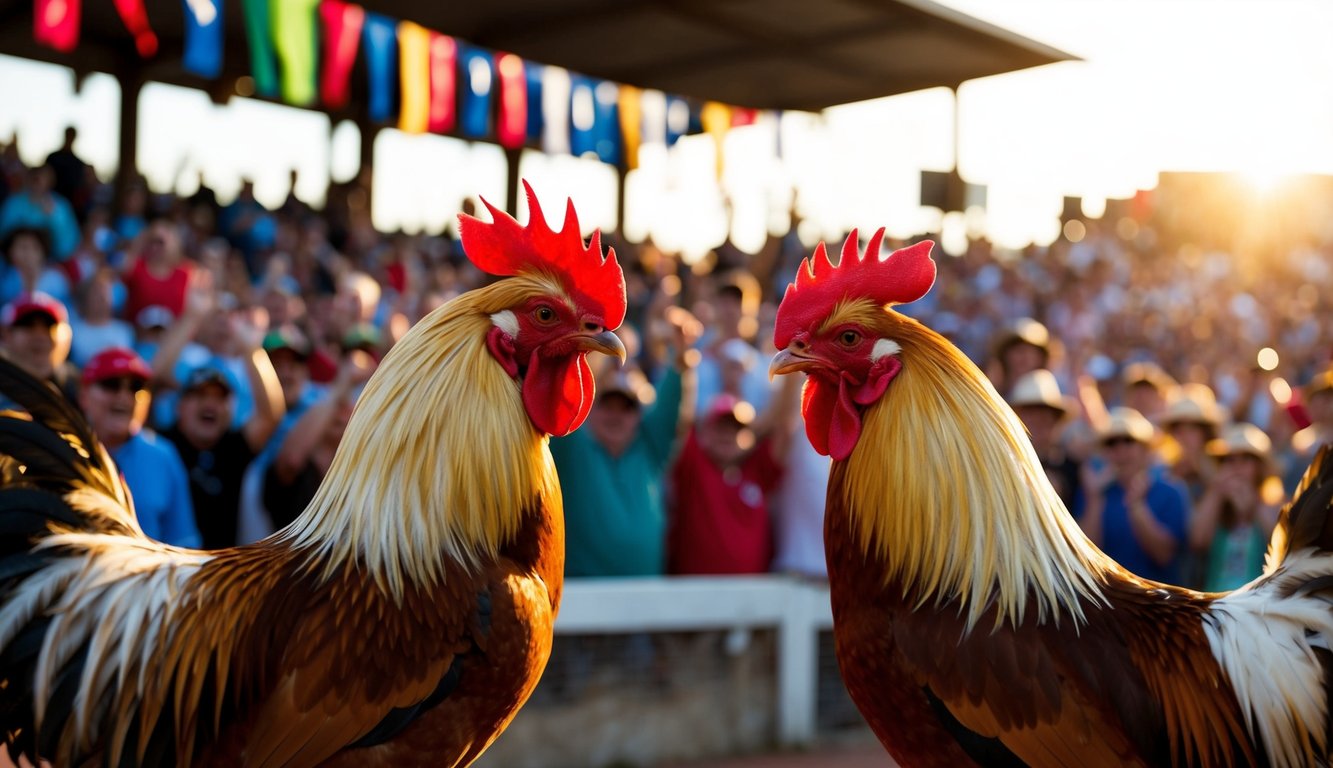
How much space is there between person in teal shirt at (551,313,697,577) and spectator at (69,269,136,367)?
3.09 meters

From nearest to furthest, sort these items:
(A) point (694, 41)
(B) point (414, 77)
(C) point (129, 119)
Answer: (B) point (414, 77)
(C) point (129, 119)
(A) point (694, 41)

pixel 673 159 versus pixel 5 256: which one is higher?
pixel 673 159

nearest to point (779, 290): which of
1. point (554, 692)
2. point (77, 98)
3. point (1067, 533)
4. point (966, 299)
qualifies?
point (966, 299)

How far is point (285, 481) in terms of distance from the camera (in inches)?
221

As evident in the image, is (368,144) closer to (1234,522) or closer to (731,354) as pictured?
(731,354)

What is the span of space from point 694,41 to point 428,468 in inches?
533

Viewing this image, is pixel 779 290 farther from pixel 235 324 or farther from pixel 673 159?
pixel 235 324

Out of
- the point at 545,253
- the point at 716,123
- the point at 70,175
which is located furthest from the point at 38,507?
the point at 716,123

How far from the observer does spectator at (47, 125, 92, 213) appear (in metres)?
11.8

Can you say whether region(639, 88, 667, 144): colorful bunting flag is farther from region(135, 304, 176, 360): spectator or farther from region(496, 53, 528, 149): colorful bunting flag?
region(135, 304, 176, 360): spectator

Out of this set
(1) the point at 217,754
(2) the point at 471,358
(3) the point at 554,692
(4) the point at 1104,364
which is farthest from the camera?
(4) the point at 1104,364

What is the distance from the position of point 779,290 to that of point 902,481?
12077mm

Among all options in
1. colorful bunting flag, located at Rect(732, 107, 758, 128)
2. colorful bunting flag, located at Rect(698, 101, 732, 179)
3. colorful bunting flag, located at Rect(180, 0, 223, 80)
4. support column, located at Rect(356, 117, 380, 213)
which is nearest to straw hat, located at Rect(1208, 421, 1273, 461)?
colorful bunting flag, located at Rect(180, 0, 223, 80)

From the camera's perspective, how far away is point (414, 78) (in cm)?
1264
